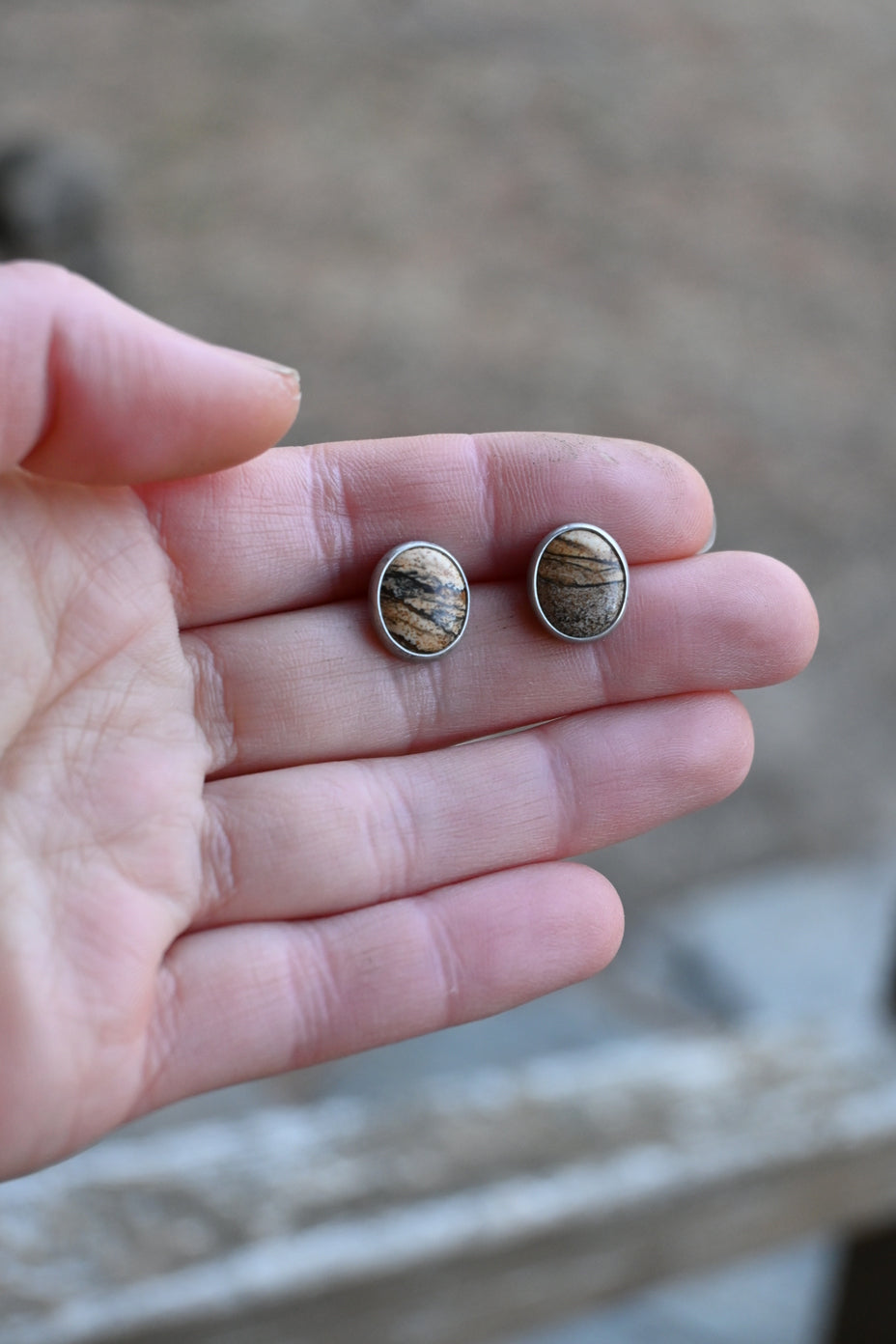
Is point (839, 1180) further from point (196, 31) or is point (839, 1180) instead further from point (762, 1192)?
point (196, 31)

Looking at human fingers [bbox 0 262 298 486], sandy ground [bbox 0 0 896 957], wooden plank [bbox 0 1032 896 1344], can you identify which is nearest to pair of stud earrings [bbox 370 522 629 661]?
human fingers [bbox 0 262 298 486]

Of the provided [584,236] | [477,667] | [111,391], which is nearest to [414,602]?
[477,667]

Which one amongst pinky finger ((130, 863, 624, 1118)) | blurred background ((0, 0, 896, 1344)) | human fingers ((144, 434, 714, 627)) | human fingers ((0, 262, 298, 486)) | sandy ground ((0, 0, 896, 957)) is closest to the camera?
human fingers ((0, 262, 298, 486))

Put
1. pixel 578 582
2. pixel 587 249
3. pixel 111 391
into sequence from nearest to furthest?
pixel 111 391 → pixel 578 582 → pixel 587 249

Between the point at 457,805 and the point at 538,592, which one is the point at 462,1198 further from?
the point at 538,592

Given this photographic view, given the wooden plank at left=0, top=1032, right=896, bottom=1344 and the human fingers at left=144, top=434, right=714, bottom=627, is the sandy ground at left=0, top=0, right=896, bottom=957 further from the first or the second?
the human fingers at left=144, top=434, right=714, bottom=627

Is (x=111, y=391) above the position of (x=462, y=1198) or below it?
above
